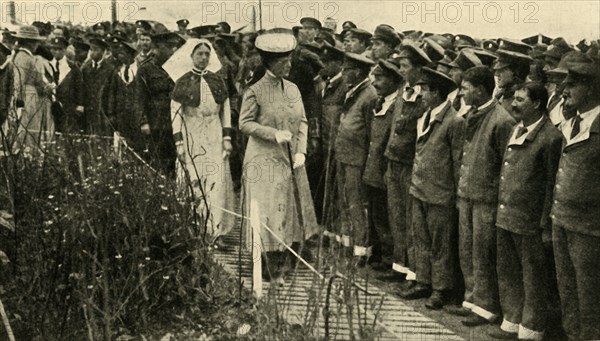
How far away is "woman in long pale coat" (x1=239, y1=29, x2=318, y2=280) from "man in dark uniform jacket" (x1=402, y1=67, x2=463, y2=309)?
0.87 metres

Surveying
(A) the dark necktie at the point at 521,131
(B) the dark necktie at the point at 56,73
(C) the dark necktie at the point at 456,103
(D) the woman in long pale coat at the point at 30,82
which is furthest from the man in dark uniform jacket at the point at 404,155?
(B) the dark necktie at the point at 56,73

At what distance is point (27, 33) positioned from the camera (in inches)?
315

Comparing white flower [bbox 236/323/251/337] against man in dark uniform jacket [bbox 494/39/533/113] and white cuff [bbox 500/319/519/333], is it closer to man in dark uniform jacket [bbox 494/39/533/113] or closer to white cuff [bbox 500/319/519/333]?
white cuff [bbox 500/319/519/333]

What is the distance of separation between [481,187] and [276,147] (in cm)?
160

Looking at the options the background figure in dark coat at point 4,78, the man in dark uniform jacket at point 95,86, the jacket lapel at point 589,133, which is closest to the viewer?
the jacket lapel at point 589,133

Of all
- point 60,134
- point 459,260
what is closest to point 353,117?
point 459,260

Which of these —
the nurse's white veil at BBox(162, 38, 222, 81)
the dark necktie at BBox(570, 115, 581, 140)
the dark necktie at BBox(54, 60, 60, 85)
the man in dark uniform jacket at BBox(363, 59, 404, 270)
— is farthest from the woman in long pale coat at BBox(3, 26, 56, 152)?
the dark necktie at BBox(570, 115, 581, 140)

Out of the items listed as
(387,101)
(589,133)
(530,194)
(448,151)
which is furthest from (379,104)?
(589,133)

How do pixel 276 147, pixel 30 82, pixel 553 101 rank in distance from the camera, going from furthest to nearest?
pixel 30 82 → pixel 276 147 → pixel 553 101

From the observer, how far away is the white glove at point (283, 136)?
624 cm

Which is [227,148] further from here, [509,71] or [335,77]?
[509,71]

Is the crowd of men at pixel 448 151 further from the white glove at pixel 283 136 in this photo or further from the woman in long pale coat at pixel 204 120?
the white glove at pixel 283 136

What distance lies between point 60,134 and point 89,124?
518 millimetres

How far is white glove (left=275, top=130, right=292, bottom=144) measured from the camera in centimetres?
624
